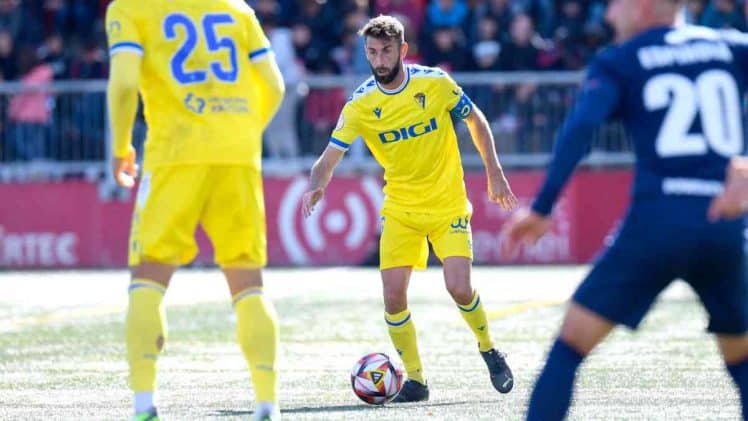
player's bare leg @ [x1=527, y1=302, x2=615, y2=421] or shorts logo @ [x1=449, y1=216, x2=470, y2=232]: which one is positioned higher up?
player's bare leg @ [x1=527, y1=302, x2=615, y2=421]

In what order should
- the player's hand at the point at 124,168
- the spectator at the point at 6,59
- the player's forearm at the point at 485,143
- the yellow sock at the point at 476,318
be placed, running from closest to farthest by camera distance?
the player's hand at the point at 124,168 → the player's forearm at the point at 485,143 → the yellow sock at the point at 476,318 → the spectator at the point at 6,59

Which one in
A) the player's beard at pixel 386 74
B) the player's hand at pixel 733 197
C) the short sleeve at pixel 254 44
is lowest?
the player's beard at pixel 386 74

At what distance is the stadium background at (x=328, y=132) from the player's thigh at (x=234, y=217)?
1309cm

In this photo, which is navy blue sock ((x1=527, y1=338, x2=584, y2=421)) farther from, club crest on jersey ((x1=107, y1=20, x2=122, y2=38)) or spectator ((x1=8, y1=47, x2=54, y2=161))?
spectator ((x1=8, y1=47, x2=54, y2=161))

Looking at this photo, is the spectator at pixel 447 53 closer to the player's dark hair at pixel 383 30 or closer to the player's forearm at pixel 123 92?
the player's dark hair at pixel 383 30

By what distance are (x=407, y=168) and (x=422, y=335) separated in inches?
120

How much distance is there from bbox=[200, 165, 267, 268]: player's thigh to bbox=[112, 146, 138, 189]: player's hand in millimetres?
425

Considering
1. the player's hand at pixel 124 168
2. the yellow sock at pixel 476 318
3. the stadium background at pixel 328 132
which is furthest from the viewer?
the stadium background at pixel 328 132

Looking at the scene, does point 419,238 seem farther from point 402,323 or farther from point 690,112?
point 690,112

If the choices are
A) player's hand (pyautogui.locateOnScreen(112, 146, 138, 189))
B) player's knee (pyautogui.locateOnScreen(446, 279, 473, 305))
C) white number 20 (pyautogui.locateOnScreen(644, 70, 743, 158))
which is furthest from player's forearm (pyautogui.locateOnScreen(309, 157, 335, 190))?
white number 20 (pyautogui.locateOnScreen(644, 70, 743, 158))

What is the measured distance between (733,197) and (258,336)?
2348 millimetres

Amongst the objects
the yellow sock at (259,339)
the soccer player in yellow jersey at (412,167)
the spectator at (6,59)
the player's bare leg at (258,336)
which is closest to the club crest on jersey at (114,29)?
the player's bare leg at (258,336)

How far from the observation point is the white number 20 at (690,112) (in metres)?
6.14

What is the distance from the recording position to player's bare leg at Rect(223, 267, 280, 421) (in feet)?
24.1
